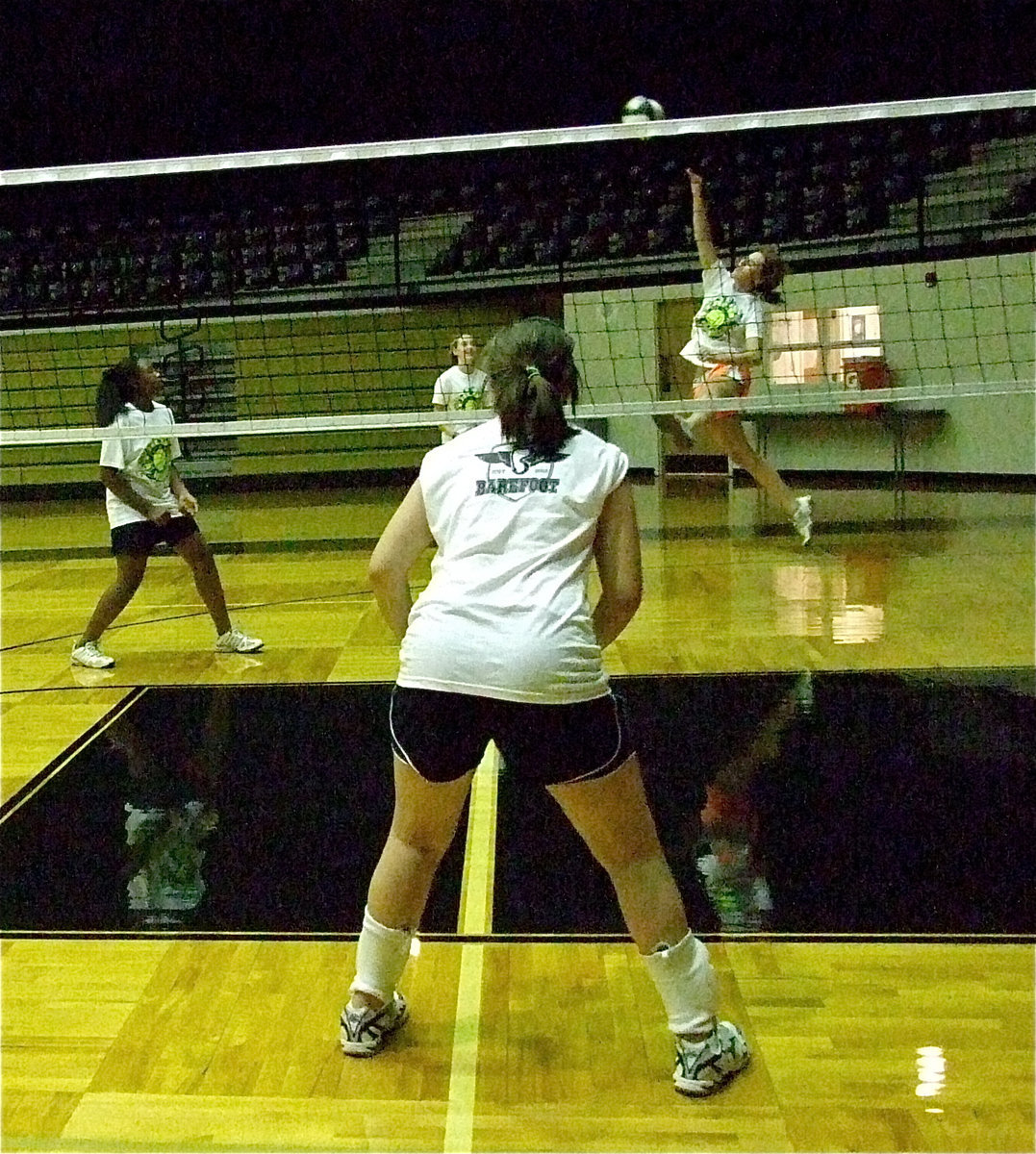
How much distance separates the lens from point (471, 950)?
273 centimetres

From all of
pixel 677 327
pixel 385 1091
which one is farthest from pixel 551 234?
pixel 385 1091

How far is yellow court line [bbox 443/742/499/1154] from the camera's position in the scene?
6.81 ft

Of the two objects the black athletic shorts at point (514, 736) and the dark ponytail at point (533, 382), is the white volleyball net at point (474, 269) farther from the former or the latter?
the black athletic shorts at point (514, 736)

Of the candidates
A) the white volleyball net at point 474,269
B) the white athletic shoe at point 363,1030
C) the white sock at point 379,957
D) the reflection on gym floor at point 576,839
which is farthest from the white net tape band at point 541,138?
the white volleyball net at point 474,269

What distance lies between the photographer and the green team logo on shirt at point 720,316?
246 inches

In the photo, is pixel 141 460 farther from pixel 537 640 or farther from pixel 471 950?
pixel 537 640

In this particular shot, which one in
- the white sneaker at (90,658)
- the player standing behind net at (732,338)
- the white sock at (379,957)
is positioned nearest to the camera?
the white sock at (379,957)

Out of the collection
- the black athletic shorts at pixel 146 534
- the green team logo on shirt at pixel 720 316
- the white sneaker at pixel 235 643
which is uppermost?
the green team logo on shirt at pixel 720 316

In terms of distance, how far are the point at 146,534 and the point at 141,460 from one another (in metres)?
0.36

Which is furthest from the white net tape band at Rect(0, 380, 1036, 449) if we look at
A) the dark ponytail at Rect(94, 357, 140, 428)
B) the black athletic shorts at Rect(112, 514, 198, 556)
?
the black athletic shorts at Rect(112, 514, 198, 556)

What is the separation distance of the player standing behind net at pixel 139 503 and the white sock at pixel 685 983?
3.85m

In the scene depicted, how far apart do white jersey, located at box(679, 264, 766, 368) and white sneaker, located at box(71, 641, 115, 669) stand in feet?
11.5

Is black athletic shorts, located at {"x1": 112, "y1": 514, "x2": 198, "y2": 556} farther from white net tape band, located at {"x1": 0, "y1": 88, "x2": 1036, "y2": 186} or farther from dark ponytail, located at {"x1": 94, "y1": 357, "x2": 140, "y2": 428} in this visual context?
white net tape band, located at {"x1": 0, "y1": 88, "x2": 1036, "y2": 186}

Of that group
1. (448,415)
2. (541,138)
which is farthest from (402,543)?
(448,415)
